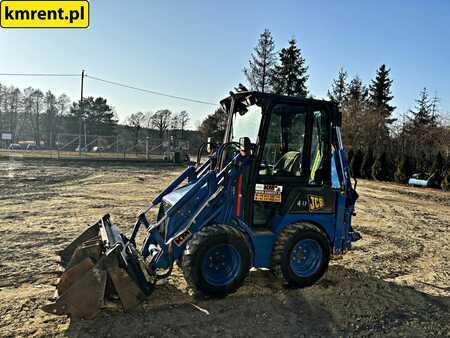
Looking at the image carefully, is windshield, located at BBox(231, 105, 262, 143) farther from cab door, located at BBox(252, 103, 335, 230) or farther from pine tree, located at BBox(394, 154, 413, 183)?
pine tree, located at BBox(394, 154, 413, 183)

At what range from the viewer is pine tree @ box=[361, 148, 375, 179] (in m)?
24.4

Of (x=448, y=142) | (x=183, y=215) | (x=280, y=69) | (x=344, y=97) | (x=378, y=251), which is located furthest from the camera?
(x=344, y=97)

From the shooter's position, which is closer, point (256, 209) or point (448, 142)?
point (256, 209)

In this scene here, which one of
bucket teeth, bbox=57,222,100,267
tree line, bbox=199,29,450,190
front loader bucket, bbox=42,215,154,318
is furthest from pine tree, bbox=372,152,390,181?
front loader bucket, bbox=42,215,154,318

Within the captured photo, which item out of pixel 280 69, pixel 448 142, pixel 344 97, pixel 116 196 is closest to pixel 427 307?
pixel 116 196

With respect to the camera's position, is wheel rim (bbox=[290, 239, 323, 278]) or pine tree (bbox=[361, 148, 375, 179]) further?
pine tree (bbox=[361, 148, 375, 179])

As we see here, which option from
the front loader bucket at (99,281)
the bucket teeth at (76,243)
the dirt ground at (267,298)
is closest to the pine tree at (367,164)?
the dirt ground at (267,298)

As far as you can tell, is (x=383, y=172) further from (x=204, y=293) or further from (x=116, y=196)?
(x=204, y=293)

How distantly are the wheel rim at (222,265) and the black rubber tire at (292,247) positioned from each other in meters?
0.54

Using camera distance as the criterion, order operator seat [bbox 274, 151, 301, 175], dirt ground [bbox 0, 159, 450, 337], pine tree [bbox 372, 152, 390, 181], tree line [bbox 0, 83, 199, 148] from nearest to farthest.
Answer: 1. dirt ground [bbox 0, 159, 450, 337]
2. operator seat [bbox 274, 151, 301, 175]
3. pine tree [bbox 372, 152, 390, 181]
4. tree line [bbox 0, 83, 199, 148]

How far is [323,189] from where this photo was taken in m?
4.95

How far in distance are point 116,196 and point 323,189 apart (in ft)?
28.8

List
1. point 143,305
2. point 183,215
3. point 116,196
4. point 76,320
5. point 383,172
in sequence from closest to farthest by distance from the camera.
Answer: point 76,320
point 143,305
point 183,215
point 116,196
point 383,172

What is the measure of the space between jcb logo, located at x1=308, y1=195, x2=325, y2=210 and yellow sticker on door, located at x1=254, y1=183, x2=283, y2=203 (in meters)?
0.46
